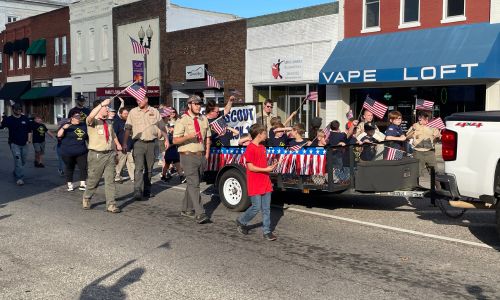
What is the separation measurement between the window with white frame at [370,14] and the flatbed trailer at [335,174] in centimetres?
1293

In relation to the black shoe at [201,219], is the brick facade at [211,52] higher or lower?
higher

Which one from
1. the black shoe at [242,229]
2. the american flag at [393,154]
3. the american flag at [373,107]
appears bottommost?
the black shoe at [242,229]

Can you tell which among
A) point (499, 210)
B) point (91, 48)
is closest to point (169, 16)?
point (91, 48)

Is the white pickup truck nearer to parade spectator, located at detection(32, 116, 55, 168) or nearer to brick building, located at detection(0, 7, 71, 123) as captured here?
parade spectator, located at detection(32, 116, 55, 168)

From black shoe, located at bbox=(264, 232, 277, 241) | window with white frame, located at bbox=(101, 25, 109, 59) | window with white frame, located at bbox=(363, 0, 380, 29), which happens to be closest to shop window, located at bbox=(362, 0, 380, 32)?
window with white frame, located at bbox=(363, 0, 380, 29)

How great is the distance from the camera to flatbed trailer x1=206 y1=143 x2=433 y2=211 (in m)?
8.16

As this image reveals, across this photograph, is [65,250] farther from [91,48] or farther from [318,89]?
[91,48]

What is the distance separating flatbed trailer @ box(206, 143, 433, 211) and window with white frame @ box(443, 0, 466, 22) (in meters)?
11.1

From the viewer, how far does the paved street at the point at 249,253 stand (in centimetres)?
519

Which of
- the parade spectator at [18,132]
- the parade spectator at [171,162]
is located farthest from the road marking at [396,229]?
the parade spectator at [18,132]

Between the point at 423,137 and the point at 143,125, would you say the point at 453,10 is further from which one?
the point at 143,125

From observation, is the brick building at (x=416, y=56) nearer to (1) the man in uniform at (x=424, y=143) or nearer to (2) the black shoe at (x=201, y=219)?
(1) the man in uniform at (x=424, y=143)

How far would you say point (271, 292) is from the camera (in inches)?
201

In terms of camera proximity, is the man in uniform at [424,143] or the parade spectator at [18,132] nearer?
the man in uniform at [424,143]
